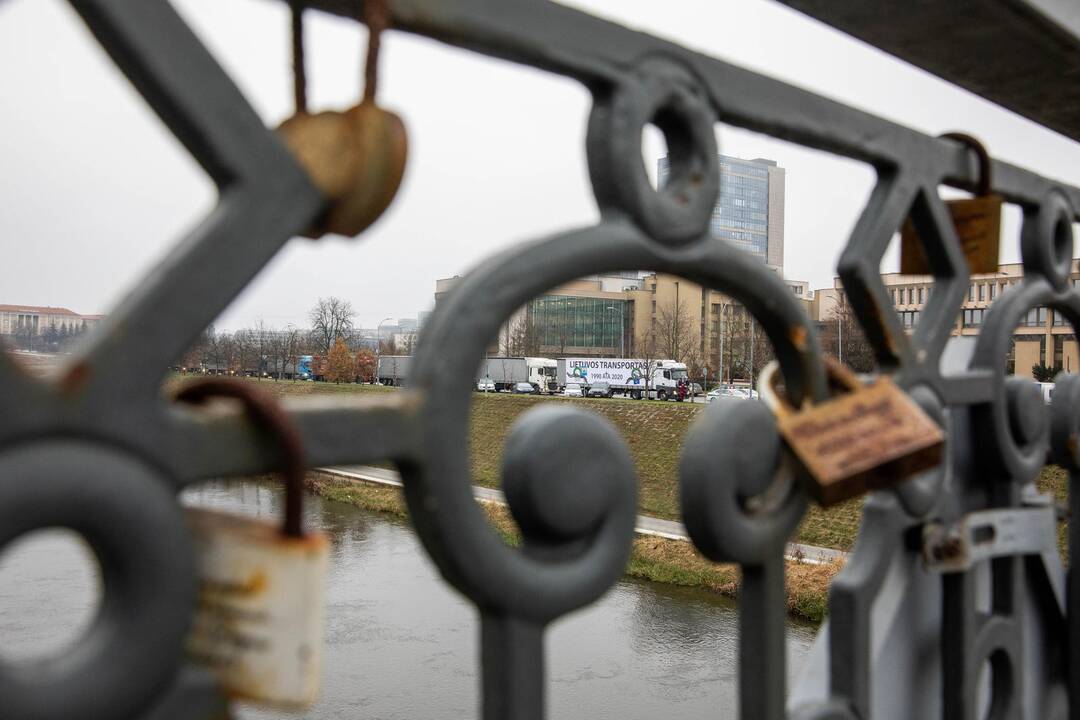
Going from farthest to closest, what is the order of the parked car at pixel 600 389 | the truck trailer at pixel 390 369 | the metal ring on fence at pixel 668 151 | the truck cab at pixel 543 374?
the truck cab at pixel 543 374
the truck trailer at pixel 390 369
the parked car at pixel 600 389
the metal ring on fence at pixel 668 151

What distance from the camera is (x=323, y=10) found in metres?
0.65

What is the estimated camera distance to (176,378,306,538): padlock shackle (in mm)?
552

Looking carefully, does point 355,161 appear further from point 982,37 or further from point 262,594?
point 982,37

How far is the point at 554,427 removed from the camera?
0.73 meters

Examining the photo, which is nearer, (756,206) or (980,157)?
(980,157)

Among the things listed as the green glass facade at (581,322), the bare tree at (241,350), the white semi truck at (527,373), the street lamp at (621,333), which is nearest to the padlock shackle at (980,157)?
the bare tree at (241,350)

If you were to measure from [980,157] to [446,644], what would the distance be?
45.8 ft

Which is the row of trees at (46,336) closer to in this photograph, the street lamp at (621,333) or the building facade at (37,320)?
the building facade at (37,320)

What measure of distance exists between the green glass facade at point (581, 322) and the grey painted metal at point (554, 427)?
137 feet

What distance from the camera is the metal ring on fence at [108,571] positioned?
1.54 ft

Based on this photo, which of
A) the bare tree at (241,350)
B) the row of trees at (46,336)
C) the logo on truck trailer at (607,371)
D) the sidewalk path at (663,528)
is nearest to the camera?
the row of trees at (46,336)

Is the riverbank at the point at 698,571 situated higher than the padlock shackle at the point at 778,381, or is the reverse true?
the padlock shackle at the point at 778,381

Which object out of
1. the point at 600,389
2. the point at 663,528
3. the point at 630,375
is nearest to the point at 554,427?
the point at 663,528

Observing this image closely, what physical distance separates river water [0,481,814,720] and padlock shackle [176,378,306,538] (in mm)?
10246
